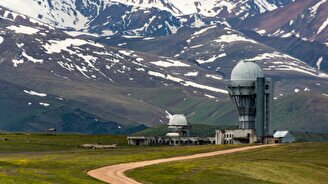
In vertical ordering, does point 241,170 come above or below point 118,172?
above

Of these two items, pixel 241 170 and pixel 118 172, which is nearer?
pixel 118 172

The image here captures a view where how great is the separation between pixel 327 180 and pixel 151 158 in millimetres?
36312

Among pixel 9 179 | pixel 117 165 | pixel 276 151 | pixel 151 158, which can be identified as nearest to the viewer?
pixel 9 179

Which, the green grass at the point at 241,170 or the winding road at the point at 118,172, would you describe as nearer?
the winding road at the point at 118,172

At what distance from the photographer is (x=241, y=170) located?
13225 cm

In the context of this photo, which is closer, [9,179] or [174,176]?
[9,179]

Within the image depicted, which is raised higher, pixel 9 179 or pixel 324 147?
pixel 324 147

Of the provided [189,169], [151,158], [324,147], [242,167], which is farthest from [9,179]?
[324,147]

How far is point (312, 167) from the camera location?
147500 mm

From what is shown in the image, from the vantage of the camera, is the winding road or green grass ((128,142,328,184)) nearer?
the winding road

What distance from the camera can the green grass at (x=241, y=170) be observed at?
11847 cm

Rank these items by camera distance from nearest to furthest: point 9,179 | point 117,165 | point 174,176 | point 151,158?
point 9,179 → point 174,176 → point 117,165 → point 151,158

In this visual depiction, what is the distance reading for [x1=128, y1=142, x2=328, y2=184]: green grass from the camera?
118 m

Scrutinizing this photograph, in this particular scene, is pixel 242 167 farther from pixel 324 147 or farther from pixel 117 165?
pixel 324 147
